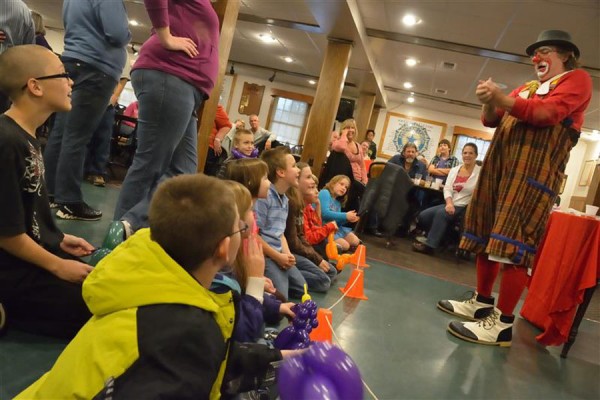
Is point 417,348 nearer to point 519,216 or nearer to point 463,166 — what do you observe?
point 519,216

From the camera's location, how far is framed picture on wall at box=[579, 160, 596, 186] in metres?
9.23

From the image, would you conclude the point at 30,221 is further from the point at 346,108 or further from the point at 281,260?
the point at 346,108

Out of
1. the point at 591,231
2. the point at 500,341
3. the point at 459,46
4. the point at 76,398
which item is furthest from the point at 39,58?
the point at 459,46

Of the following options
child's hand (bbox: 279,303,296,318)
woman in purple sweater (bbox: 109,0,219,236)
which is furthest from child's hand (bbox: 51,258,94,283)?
child's hand (bbox: 279,303,296,318)

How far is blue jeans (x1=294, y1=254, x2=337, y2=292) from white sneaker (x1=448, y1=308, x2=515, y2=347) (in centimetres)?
63

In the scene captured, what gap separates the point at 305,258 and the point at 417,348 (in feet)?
2.43

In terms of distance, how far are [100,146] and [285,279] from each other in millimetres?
2415

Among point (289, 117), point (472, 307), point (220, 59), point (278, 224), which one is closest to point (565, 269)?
point (472, 307)

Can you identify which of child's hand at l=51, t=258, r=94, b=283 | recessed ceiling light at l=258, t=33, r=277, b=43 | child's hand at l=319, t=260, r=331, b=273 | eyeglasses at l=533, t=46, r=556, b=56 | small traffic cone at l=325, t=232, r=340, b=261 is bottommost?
child's hand at l=319, t=260, r=331, b=273

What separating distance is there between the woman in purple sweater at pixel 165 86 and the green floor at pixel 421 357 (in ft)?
1.65

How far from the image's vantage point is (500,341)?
6.12ft

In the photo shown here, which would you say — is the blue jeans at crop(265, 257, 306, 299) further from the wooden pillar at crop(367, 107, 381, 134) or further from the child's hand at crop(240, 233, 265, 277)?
the wooden pillar at crop(367, 107, 381, 134)

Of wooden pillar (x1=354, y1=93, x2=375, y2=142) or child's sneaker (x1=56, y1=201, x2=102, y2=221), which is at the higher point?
wooden pillar (x1=354, y1=93, x2=375, y2=142)

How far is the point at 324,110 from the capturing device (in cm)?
570
